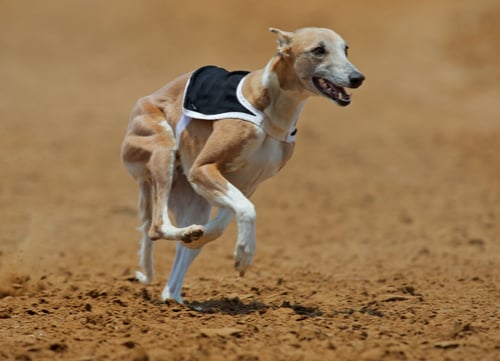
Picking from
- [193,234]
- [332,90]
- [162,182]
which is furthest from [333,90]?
[162,182]

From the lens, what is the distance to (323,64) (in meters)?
6.55

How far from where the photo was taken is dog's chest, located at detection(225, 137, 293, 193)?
22.0 feet

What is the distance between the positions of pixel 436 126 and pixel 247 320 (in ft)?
46.2

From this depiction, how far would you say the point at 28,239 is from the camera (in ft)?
38.8

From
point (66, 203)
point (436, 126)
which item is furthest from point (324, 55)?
point (436, 126)

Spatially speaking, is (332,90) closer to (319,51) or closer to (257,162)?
(319,51)

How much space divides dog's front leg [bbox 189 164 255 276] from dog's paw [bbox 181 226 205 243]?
0.81 feet

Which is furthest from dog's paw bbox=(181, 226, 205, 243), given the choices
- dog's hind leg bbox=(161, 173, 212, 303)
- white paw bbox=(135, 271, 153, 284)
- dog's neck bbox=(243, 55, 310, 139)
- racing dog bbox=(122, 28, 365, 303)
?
white paw bbox=(135, 271, 153, 284)

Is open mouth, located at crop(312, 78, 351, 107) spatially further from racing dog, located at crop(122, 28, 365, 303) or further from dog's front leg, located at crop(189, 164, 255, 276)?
dog's front leg, located at crop(189, 164, 255, 276)

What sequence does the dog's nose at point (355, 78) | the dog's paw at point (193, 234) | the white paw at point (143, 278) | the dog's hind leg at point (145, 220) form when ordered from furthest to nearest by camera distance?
the white paw at point (143, 278)
the dog's hind leg at point (145, 220)
the dog's paw at point (193, 234)
the dog's nose at point (355, 78)

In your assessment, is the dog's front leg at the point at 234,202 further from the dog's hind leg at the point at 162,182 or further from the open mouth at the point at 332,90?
the open mouth at the point at 332,90

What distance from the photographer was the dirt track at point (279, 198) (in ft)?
19.8

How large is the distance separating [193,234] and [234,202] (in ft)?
1.39

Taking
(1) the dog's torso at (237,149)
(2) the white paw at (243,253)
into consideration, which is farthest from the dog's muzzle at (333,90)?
(2) the white paw at (243,253)
